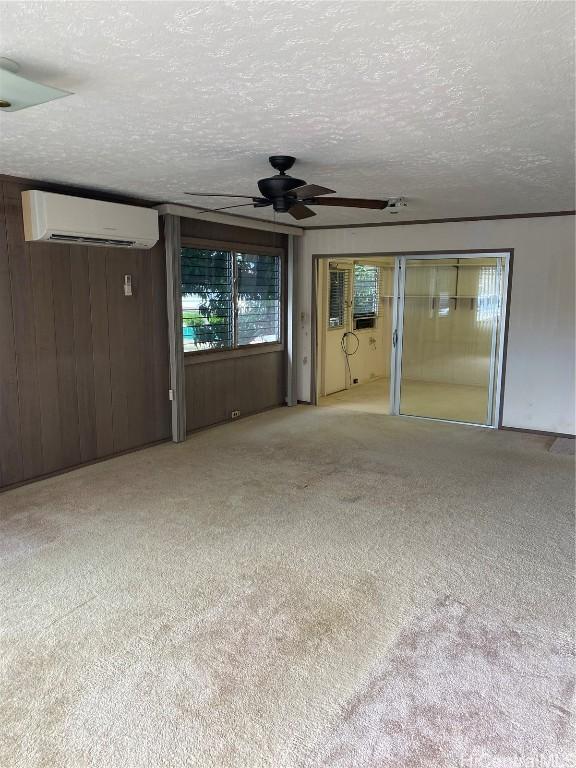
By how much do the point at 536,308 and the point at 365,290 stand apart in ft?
10.4

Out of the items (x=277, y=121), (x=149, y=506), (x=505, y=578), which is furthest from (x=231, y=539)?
(x=277, y=121)

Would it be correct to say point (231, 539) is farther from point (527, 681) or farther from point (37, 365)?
point (37, 365)

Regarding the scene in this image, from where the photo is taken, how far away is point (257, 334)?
22.0 feet

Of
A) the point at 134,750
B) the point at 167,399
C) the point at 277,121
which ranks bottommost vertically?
the point at 134,750

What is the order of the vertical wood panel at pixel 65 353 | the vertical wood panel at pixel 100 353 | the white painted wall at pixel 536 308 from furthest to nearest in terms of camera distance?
1. the white painted wall at pixel 536 308
2. the vertical wood panel at pixel 100 353
3. the vertical wood panel at pixel 65 353

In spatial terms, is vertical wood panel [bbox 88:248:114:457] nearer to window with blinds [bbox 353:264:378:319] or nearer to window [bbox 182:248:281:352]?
window [bbox 182:248:281:352]

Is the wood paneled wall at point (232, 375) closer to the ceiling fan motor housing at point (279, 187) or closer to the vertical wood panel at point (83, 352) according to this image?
the vertical wood panel at point (83, 352)

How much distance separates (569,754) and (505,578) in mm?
1148

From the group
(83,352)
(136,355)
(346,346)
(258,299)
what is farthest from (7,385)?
(346,346)

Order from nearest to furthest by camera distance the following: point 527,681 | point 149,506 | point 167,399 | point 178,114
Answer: point 527,681, point 178,114, point 149,506, point 167,399

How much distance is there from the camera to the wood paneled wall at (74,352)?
161 inches

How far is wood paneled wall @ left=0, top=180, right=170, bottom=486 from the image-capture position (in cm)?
410

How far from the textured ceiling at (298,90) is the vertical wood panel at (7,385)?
64cm

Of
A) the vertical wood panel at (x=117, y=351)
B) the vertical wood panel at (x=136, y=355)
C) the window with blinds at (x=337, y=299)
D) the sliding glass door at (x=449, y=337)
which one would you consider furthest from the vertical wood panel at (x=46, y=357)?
A: the window with blinds at (x=337, y=299)
